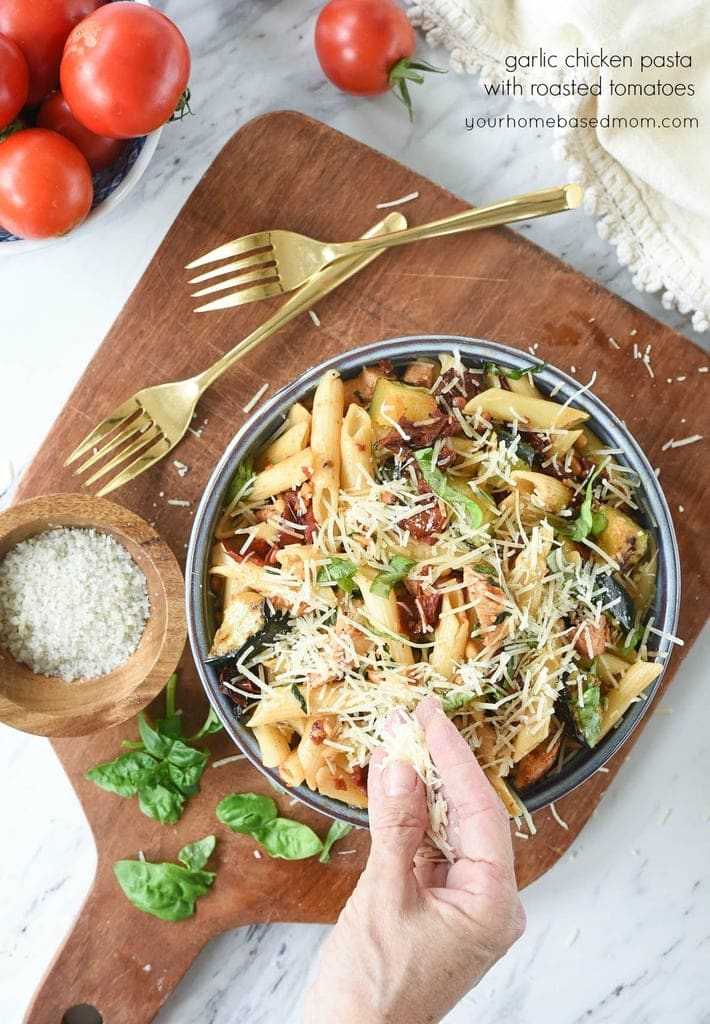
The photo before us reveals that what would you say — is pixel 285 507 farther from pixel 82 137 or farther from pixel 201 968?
pixel 201 968

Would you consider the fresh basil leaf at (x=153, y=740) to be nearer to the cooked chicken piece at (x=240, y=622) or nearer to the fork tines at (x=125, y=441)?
the cooked chicken piece at (x=240, y=622)

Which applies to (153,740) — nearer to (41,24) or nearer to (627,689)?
(627,689)

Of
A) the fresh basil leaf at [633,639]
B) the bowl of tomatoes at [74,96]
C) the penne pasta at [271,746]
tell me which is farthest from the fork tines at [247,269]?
the fresh basil leaf at [633,639]

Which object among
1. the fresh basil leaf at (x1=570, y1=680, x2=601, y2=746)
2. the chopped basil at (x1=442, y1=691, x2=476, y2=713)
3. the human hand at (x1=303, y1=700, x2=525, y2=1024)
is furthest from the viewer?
the fresh basil leaf at (x1=570, y1=680, x2=601, y2=746)

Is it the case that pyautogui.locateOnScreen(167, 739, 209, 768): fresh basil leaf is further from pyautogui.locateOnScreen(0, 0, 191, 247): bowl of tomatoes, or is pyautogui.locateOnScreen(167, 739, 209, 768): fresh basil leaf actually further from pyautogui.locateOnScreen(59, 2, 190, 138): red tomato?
pyautogui.locateOnScreen(59, 2, 190, 138): red tomato

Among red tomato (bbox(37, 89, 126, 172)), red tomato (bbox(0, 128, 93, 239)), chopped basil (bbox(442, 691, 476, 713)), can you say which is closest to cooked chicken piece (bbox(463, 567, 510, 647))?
chopped basil (bbox(442, 691, 476, 713))

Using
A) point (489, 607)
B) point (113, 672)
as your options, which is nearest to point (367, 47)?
point (489, 607)

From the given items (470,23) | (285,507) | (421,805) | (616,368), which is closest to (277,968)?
(421,805)
